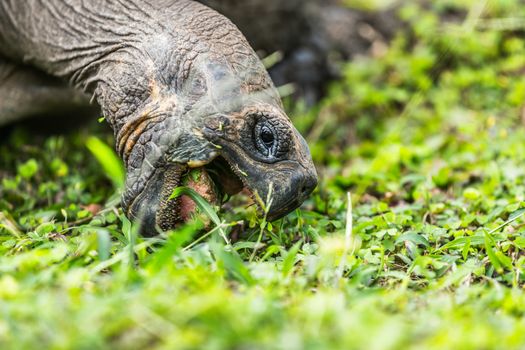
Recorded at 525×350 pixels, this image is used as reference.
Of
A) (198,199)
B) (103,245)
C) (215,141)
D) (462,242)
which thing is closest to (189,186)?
(198,199)

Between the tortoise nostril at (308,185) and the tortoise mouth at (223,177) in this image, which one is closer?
the tortoise nostril at (308,185)

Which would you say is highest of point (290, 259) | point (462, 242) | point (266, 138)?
point (266, 138)

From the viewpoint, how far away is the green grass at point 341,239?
1.52 metres

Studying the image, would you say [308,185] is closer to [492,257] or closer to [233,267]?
[233,267]

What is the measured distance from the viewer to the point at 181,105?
2.30 m

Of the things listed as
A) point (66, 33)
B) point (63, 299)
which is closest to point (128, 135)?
point (66, 33)

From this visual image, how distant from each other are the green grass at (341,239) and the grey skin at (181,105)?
15 cm

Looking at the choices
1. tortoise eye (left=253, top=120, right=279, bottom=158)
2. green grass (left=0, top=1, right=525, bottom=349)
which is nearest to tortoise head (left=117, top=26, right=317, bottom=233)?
tortoise eye (left=253, top=120, right=279, bottom=158)

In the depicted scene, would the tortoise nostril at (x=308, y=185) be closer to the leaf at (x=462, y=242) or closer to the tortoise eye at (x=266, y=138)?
the tortoise eye at (x=266, y=138)

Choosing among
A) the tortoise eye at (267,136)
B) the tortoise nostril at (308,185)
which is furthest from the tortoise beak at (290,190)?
the tortoise eye at (267,136)

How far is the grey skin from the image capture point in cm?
225

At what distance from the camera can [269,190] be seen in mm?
2229

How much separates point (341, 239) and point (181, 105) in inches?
27.5

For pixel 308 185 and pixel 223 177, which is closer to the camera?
pixel 308 185
